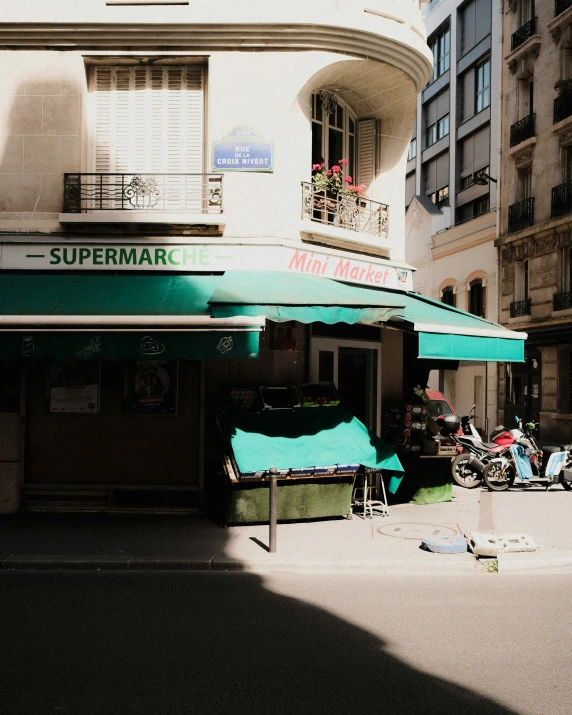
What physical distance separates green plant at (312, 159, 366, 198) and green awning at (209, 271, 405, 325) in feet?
6.30

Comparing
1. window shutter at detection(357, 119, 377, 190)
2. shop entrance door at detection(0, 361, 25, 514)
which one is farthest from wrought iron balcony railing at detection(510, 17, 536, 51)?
shop entrance door at detection(0, 361, 25, 514)

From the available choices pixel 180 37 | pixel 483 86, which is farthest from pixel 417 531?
pixel 483 86

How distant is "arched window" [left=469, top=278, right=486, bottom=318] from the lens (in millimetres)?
30594

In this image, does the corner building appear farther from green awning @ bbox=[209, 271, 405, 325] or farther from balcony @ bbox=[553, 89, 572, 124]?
balcony @ bbox=[553, 89, 572, 124]

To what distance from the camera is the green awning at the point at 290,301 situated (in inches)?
344

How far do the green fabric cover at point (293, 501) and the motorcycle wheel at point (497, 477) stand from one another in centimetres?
419

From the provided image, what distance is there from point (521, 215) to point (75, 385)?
21448mm

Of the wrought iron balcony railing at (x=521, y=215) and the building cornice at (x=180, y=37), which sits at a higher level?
the wrought iron balcony railing at (x=521, y=215)

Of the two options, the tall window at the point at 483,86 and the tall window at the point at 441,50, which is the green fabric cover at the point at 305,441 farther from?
the tall window at the point at 441,50

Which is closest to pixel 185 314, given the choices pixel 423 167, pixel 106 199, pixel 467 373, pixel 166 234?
pixel 166 234

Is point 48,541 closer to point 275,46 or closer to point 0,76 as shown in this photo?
point 0,76

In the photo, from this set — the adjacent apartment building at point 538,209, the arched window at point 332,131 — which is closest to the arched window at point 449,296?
the adjacent apartment building at point 538,209

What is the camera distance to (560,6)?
2569 centimetres

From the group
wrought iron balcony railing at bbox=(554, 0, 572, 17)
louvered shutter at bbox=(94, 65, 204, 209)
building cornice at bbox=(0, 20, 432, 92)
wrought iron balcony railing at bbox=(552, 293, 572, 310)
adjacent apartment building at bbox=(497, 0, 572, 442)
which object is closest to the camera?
building cornice at bbox=(0, 20, 432, 92)
